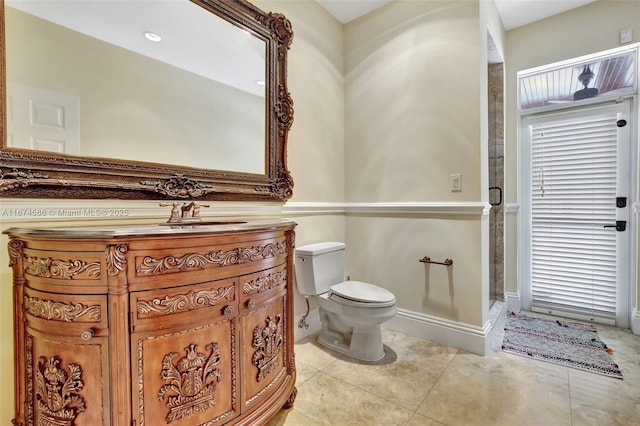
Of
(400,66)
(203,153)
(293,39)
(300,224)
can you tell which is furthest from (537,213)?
(203,153)

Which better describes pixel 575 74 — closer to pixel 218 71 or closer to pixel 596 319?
pixel 596 319

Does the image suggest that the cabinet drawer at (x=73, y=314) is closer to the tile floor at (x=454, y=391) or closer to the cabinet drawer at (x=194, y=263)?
the cabinet drawer at (x=194, y=263)

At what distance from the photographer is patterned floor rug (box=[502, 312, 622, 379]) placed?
1.95 metres

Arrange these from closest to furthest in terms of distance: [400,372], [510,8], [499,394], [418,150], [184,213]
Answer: [184,213]
[499,394]
[400,372]
[418,150]
[510,8]

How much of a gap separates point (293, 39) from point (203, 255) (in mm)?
1866

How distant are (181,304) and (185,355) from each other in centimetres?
19

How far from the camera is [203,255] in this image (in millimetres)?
1083

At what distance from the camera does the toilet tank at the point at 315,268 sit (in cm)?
213

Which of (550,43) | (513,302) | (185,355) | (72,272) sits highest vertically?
(550,43)

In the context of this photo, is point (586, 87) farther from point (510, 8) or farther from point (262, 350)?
point (262, 350)

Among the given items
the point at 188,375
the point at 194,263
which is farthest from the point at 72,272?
the point at 188,375

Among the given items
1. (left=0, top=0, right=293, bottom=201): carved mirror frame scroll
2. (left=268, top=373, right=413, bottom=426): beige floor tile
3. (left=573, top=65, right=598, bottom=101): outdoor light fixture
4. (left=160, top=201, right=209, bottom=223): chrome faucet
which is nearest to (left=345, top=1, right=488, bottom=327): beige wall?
(left=0, top=0, right=293, bottom=201): carved mirror frame scroll

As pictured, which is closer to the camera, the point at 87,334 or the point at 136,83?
the point at 87,334

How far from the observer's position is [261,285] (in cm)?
129
